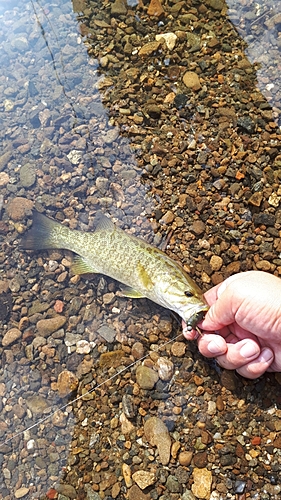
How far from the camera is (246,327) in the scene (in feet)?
11.8

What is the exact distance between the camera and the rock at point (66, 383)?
14.4ft

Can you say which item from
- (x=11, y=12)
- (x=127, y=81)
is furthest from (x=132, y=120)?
(x=11, y=12)

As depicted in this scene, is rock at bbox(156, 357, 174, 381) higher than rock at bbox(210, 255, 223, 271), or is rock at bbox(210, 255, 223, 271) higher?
rock at bbox(210, 255, 223, 271)

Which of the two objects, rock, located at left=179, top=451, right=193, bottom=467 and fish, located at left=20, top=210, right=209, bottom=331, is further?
fish, located at left=20, top=210, right=209, bottom=331

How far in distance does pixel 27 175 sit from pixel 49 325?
84.6 inches

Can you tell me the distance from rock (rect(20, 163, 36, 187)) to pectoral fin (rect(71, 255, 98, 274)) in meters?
1.35

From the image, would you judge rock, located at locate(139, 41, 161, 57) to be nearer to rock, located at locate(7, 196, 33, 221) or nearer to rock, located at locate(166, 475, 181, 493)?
rock, located at locate(7, 196, 33, 221)

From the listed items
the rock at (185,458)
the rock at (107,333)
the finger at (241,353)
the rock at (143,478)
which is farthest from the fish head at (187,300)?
the rock at (143,478)

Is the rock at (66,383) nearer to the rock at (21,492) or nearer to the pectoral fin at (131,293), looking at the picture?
the rock at (21,492)

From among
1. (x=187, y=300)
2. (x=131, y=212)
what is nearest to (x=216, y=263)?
(x=187, y=300)

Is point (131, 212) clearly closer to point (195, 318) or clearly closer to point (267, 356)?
point (195, 318)

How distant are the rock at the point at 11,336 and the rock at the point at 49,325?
24 centimetres

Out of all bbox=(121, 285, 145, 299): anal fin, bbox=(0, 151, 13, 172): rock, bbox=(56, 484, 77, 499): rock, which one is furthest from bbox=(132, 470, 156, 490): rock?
bbox=(0, 151, 13, 172): rock

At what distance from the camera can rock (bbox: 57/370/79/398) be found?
4396 millimetres
